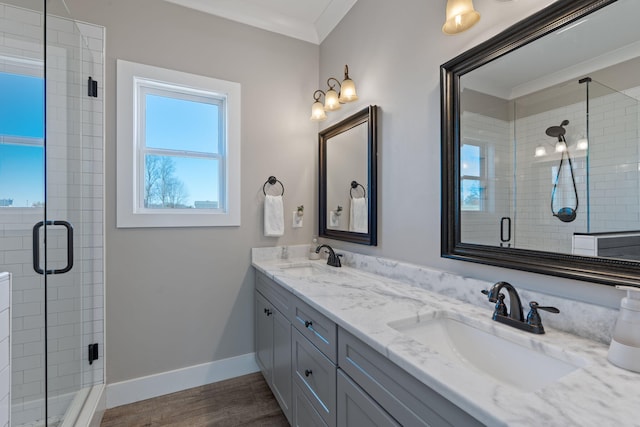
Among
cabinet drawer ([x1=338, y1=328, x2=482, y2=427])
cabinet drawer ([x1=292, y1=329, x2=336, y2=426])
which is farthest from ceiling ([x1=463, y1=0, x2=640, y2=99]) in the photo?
cabinet drawer ([x1=292, y1=329, x2=336, y2=426])

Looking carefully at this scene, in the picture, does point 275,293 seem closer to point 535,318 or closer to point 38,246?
point 38,246

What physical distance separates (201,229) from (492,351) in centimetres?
191

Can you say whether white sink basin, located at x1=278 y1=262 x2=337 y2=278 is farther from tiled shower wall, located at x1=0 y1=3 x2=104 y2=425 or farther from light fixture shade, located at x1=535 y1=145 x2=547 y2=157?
light fixture shade, located at x1=535 y1=145 x2=547 y2=157

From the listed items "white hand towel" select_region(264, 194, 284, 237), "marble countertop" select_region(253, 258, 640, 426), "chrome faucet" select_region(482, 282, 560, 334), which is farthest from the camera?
"white hand towel" select_region(264, 194, 284, 237)

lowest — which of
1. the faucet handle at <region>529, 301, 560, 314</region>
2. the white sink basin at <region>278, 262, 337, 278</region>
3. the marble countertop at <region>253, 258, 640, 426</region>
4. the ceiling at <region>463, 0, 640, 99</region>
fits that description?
the white sink basin at <region>278, 262, 337, 278</region>

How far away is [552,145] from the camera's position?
102 centimetres

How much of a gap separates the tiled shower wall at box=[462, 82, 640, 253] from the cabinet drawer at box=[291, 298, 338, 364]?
2.45ft

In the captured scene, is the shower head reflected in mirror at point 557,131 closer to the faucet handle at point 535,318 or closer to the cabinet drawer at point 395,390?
the faucet handle at point 535,318

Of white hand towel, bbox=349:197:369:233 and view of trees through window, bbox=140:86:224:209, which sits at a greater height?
view of trees through window, bbox=140:86:224:209

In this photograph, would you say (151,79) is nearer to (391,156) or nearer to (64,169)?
(64,169)

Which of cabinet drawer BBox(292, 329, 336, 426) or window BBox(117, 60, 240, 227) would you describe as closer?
cabinet drawer BBox(292, 329, 336, 426)

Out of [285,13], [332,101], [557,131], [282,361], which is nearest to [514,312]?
[557,131]

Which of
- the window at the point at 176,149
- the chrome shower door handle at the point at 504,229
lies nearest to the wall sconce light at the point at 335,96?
the window at the point at 176,149

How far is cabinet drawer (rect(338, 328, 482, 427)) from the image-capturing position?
712mm
